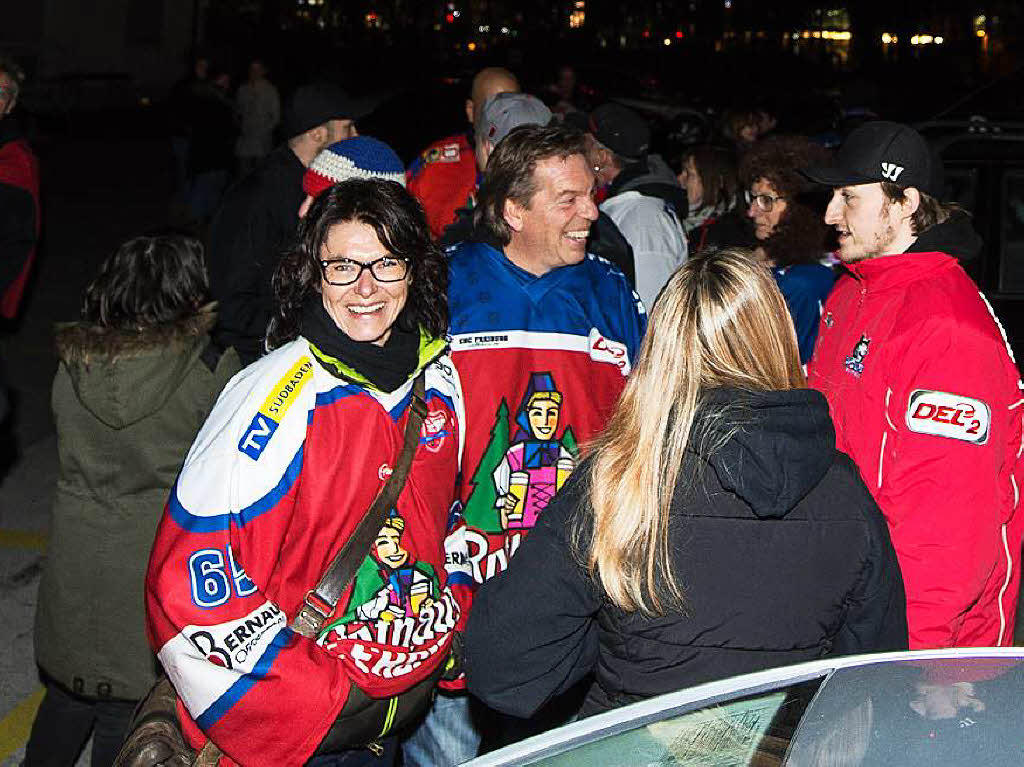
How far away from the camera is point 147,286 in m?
3.93

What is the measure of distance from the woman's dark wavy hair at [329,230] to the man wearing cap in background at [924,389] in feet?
3.83

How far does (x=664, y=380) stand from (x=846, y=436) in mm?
1072

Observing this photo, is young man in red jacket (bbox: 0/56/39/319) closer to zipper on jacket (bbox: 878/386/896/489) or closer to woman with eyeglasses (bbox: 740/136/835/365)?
woman with eyeglasses (bbox: 740/136/835/365)

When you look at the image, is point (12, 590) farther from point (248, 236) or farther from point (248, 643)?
point (248, 643)

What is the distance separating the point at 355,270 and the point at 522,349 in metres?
0.95

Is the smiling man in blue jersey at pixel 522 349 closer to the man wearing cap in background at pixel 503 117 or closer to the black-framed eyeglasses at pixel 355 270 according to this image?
the black-framed eyeglasses at pixel 355 270

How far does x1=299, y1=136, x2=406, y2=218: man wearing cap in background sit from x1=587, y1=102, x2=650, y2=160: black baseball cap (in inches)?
65.0

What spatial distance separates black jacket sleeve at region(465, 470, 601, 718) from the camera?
2646mm

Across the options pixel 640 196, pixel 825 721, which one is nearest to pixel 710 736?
pixel 825 721

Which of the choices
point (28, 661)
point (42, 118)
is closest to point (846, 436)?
point (28, 661)

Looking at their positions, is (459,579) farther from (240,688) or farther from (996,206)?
(996,206)

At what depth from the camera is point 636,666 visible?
2.69 meters

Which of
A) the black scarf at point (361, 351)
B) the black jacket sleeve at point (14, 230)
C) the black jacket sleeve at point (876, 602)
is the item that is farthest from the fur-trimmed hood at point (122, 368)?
the black jacket sleeve at point (14, 230)

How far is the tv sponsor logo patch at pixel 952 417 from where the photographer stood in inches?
130
